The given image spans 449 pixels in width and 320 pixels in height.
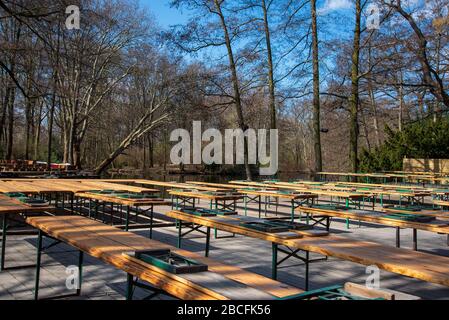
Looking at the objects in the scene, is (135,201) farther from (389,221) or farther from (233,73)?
(233,73)

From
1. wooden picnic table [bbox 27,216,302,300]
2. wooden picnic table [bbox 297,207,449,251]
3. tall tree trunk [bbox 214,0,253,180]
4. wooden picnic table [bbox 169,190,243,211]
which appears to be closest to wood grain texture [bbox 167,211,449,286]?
wooden picnic table [bbox 27,216,302,300]

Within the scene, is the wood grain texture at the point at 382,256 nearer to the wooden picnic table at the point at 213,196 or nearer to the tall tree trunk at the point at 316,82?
the wooden picnic table at the point at 213,196

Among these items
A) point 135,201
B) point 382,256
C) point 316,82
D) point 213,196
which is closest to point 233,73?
point 316,82

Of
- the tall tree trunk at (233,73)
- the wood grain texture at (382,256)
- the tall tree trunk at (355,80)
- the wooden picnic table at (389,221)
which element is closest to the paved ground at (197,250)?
the wooden picnic table at (389,221)

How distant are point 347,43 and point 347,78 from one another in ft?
4.49

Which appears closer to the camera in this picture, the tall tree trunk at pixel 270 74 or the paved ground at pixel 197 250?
the paved ground at pixel 197 250

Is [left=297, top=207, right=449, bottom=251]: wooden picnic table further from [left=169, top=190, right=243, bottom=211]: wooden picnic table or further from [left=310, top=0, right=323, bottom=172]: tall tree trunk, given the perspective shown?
[left=310, top=0, right=323, bottom=172]: tall tree trunk

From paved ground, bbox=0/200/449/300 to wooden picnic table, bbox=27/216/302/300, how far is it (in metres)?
0.39

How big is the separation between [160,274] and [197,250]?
164 inches

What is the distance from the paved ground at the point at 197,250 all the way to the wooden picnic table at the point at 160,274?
387 mm

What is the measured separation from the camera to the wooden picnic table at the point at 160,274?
2.50 meters

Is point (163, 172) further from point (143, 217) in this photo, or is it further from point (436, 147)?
point (143, 217)

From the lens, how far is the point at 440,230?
16.3 ft

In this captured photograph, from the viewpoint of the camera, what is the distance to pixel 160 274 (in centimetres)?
282
